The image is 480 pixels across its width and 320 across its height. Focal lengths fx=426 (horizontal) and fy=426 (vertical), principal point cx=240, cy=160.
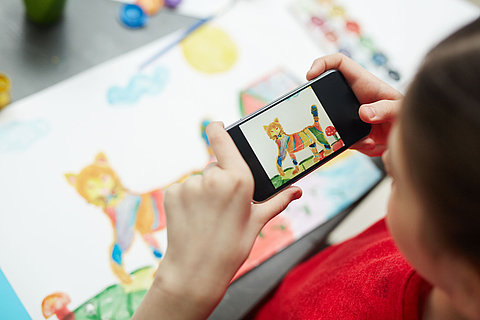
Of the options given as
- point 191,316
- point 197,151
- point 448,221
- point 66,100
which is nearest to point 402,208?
point 448,221

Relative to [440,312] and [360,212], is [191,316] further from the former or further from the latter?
[360,212]

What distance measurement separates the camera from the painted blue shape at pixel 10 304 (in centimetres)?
37

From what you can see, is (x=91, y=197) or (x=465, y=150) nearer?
(x=465, y=150)

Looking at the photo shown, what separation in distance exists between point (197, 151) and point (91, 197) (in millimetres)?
121

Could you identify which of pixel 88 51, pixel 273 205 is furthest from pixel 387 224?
pixel 88 51

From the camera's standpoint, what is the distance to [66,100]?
1.52 ft

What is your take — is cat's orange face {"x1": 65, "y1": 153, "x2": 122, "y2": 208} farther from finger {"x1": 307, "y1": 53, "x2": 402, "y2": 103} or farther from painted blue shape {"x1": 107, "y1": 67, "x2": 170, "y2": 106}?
finger {"x1": 307, "y1": 53, "x2": 402, "y2": 103}

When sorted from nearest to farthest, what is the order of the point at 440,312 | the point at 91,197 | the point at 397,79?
1. the point at 440,312
2. the point at 91,197
3. the point at 397,79

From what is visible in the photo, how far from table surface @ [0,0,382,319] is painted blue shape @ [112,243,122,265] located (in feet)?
0.35

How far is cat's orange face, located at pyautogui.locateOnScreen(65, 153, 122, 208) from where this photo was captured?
1.40 ft

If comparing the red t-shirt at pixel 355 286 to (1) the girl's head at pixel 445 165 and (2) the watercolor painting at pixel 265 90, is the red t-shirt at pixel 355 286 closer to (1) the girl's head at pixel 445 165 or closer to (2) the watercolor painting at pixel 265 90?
(1) the girl's head at pixel 445 165

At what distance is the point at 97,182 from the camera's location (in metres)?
0.44

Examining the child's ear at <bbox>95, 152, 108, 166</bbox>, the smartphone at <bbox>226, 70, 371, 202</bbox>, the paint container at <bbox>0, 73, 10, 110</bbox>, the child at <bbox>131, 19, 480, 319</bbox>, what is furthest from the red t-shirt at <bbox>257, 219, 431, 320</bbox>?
the paint container at <bbox>0, 73, 10, 110</bbox>

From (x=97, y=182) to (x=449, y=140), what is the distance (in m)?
0.34
